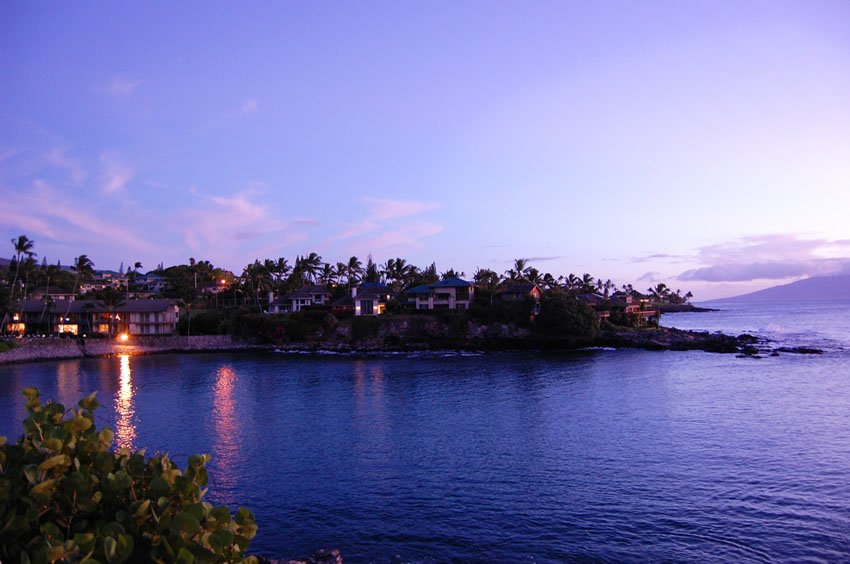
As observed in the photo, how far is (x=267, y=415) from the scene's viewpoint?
118 ft

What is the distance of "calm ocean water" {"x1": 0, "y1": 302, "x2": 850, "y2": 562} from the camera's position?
17141 mm

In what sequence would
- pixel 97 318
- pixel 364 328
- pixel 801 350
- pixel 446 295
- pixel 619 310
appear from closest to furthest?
pixel 801 350, pixel 364 328, pixel 97 318, pixel 446 295, pixel 619 310

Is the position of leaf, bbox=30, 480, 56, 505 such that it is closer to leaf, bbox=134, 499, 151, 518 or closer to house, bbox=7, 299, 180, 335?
leaf, bbox=134, 499, 151, 518

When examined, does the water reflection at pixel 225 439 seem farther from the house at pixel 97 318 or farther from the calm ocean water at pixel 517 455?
the house at pixel 97 318

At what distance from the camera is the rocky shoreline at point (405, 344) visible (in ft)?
237

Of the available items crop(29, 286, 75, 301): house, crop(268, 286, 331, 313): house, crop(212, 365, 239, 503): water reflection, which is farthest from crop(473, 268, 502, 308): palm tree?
crop(29, 286, 75, 301): house

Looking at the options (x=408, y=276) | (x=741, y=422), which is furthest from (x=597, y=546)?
(x=408, y=276)

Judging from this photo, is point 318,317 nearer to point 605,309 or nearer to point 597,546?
point 605,309

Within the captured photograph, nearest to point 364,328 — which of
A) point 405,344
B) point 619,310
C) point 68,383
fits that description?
point 405,344

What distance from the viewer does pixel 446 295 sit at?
8956 centimetres

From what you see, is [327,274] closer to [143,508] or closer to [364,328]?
[364,328]

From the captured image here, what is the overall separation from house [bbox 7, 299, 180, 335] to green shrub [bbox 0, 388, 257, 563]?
294ft

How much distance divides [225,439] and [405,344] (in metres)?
51.2

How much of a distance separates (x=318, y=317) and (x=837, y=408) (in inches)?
2697
